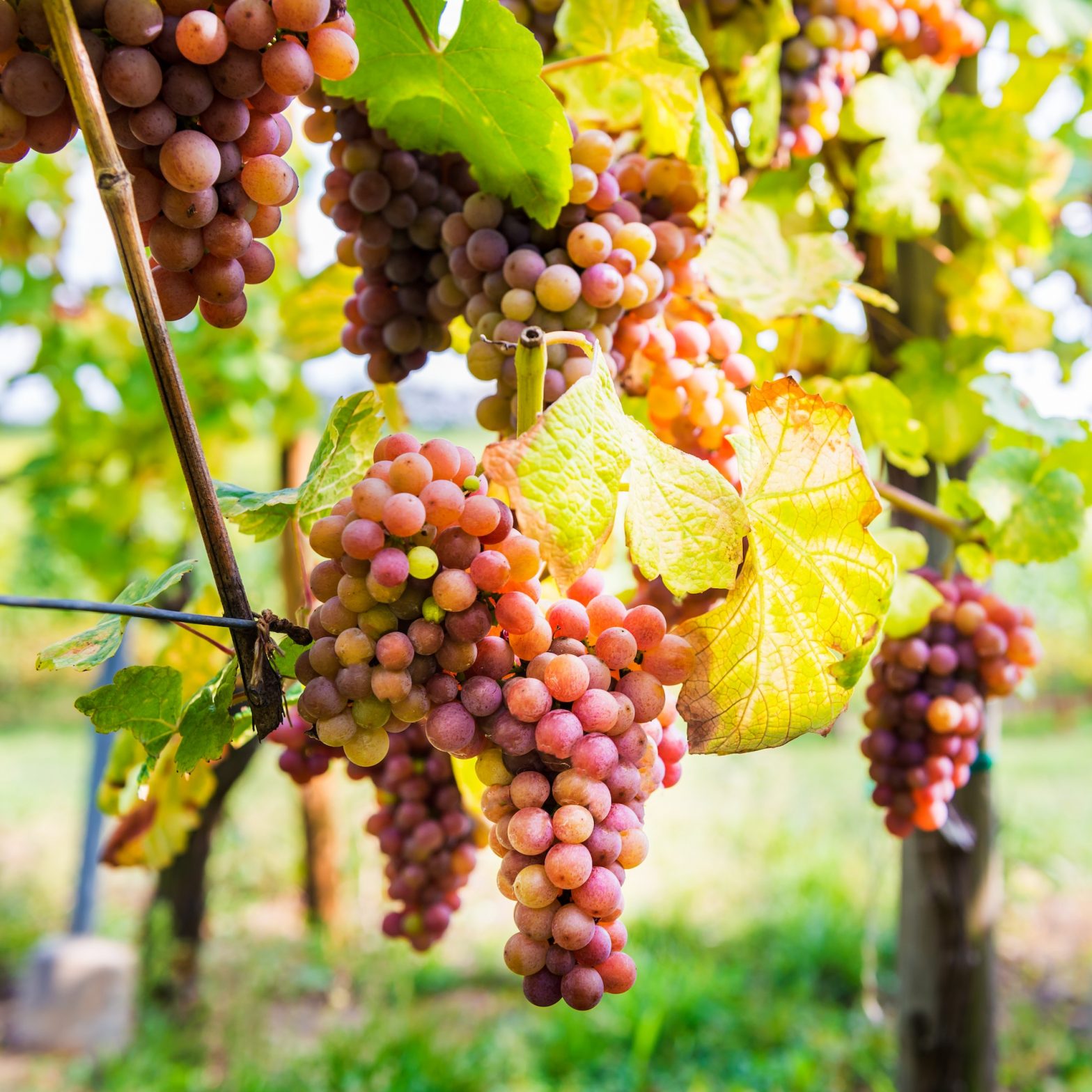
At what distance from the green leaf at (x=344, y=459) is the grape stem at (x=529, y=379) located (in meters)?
0.11

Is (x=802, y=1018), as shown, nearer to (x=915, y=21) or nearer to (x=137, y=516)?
(x=137, y=516)

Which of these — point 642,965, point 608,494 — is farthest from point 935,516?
point 642,965

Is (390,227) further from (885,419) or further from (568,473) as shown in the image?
(885,419)

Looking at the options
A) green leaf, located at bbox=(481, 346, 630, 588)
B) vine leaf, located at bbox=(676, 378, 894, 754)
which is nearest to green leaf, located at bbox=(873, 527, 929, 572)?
vine leaf, located at bbox=(676, 378, 894, 754)

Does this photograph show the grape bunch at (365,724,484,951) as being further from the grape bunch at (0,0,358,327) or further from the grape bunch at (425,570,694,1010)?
the grape bunch at (0,0,358,327)

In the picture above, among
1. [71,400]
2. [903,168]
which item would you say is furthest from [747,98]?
[71,400]

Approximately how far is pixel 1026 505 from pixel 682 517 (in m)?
0.42

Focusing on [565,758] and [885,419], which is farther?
[885,419]

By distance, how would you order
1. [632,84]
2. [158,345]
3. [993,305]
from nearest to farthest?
1. [158,345]
2. [632,84]
3. [993,305]

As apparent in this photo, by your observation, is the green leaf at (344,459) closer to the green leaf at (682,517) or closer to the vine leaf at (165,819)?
the green leaf at (682,517)

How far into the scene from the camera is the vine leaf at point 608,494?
15.1 inches

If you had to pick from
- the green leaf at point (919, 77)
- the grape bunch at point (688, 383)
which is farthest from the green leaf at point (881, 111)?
the grape bunch at point (688, 383)

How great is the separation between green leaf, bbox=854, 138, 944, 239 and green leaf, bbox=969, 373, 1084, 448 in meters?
0.18

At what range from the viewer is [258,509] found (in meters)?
0.53
